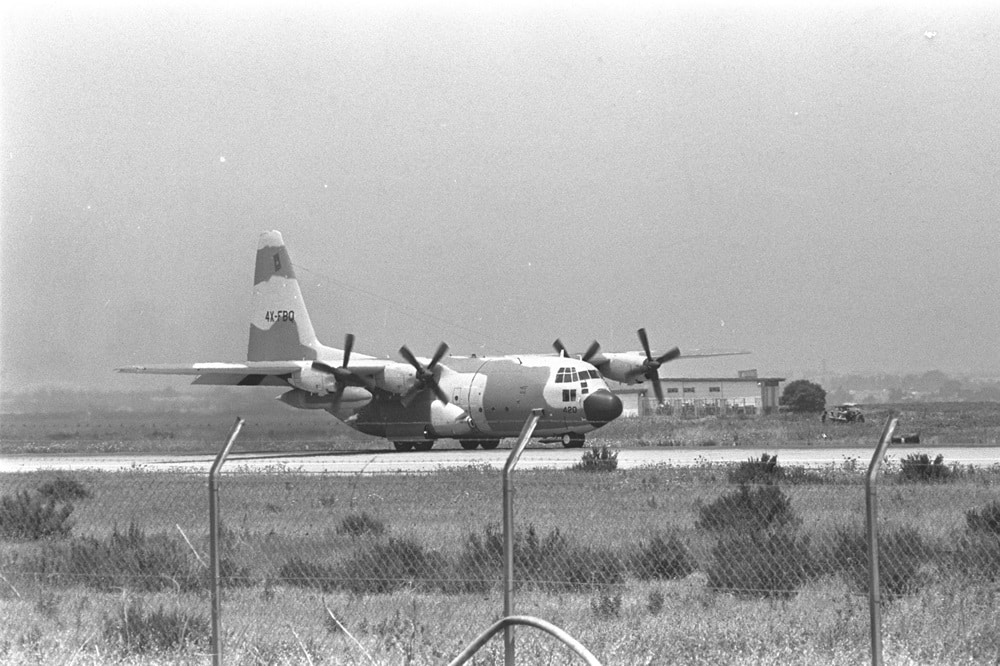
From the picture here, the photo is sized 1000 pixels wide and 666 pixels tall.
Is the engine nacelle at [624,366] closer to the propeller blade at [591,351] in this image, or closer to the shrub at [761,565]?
the propeller blade at [591,351]

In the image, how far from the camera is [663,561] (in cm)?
1290

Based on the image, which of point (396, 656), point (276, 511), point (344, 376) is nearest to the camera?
point (396, 656)

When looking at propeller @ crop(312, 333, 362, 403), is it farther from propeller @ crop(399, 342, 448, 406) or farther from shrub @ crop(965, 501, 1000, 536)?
shrub @ crop(965, 501, 1000, 536)

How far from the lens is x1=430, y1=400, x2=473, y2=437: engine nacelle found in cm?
3803

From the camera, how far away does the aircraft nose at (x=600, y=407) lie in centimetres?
3531

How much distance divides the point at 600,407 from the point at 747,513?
20.5 metres

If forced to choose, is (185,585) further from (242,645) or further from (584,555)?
(584,555)

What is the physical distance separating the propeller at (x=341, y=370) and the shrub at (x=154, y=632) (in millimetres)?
28084

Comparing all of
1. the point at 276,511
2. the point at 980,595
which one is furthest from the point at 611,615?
the point at 276,511

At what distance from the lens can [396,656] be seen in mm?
9859

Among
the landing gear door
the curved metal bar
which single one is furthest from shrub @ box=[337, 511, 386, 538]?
the landing gear door

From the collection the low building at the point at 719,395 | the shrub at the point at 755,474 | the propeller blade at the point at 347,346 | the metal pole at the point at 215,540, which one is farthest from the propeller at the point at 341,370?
the low building at the point at 719,395

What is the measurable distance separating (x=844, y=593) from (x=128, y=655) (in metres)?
6.52

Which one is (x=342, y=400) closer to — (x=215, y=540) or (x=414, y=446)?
(x=414, y=446)
